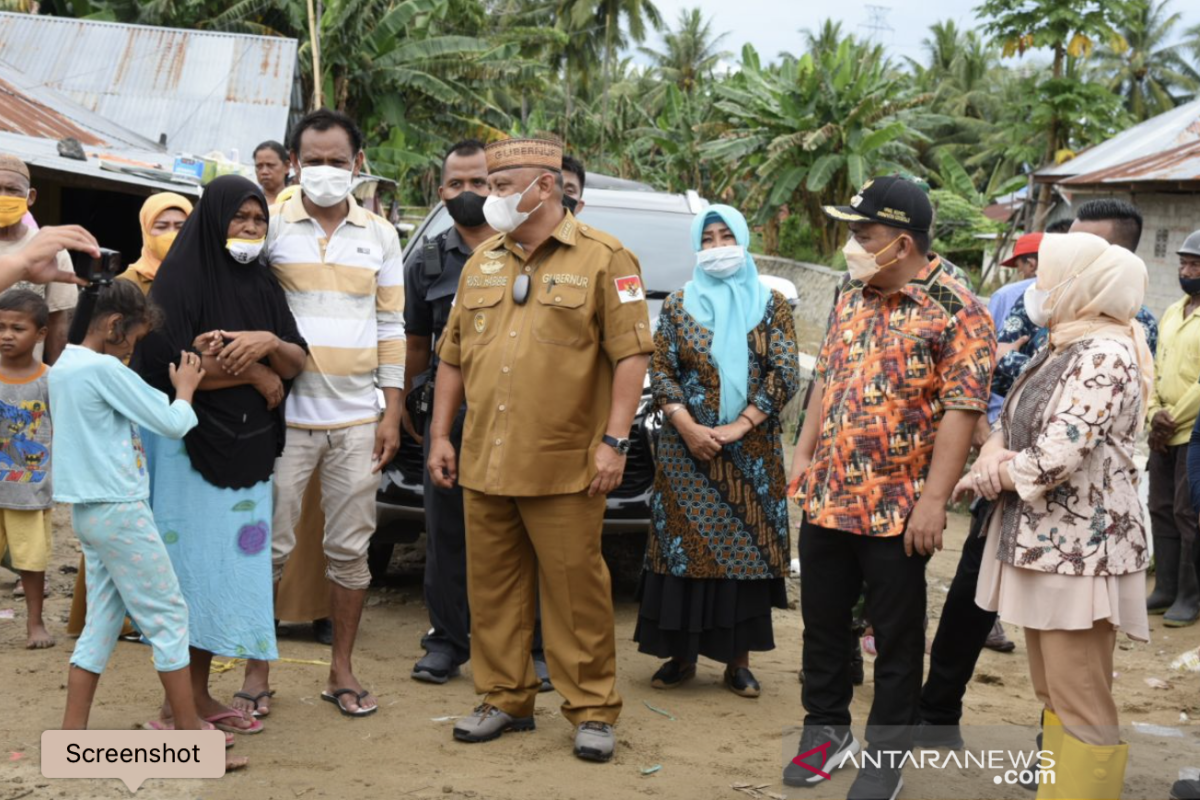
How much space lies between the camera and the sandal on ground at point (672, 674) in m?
4.93

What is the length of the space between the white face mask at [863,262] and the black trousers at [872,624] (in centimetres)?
82

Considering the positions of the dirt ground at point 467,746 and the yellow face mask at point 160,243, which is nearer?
the dirt ground at point 467,746

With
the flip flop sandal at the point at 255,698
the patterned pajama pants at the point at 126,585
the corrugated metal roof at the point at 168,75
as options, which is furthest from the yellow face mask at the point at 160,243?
the corrugated metal roof at the point at 168,75

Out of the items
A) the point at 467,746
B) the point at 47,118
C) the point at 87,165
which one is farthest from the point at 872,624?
the point at 47,118

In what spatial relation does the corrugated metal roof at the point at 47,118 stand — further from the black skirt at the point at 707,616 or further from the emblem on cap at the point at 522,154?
the black skirt at the point at 707,616

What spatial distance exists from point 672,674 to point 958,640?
1.27m

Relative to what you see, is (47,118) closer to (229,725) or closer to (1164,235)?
(229,725)

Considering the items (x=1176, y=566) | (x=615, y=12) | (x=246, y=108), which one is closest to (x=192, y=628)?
(x=1176, y=566)

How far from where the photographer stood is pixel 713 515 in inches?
188

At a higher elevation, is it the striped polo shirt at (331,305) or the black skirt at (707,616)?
the striped polo shirt at (331,305)

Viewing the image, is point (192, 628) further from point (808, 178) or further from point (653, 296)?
point (808, 178)

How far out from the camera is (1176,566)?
688cm

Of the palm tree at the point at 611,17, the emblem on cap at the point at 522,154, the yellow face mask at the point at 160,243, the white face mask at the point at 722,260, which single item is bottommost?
the yellow face mask at the point at 160,243

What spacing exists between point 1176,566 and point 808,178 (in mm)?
19171
